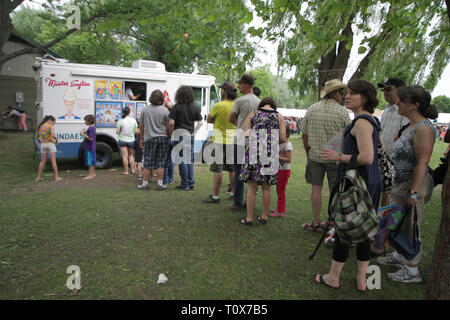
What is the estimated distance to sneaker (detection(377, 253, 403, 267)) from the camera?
3.39 m

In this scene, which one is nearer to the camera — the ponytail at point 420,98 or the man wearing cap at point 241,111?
the ponytail at point 420,98

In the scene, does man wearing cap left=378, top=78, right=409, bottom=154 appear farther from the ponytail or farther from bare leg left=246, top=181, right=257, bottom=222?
bare leg left=246, top=181, right=257, bottom=222


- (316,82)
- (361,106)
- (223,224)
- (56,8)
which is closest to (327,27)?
(361,106)

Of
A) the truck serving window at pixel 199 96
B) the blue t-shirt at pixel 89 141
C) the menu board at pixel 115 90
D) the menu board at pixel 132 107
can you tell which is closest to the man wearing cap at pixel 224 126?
the blue t-shirt at pixel 89 141

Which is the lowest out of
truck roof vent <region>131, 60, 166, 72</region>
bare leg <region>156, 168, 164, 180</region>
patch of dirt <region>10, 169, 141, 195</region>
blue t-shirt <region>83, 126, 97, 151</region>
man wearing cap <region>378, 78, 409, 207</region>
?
patch of dirt <region>10, 169, 141, 195</region>

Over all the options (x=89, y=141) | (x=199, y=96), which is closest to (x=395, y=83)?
(x=89, y=141)

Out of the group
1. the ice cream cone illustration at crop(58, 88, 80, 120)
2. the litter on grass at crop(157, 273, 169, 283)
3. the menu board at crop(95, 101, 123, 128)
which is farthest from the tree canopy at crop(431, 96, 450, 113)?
the litter on grass at crop(157, 273, 169, 283)

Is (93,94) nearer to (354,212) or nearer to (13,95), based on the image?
(354,212)

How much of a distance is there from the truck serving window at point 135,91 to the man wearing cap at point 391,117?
683cm

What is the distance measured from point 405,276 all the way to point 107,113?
26.1 ft

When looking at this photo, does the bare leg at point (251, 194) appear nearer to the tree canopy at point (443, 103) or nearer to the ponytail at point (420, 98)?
the ponytail at point (420, 98)

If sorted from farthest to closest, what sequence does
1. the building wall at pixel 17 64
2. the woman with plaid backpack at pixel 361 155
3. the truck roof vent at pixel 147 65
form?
1. the building wall at pixel 17 64
2. the truck roof vent at pixel 147 65
3. the woman with plaid backpack at pixel 361 155

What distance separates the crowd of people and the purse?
58mm

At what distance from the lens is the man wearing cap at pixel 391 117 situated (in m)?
3.99
